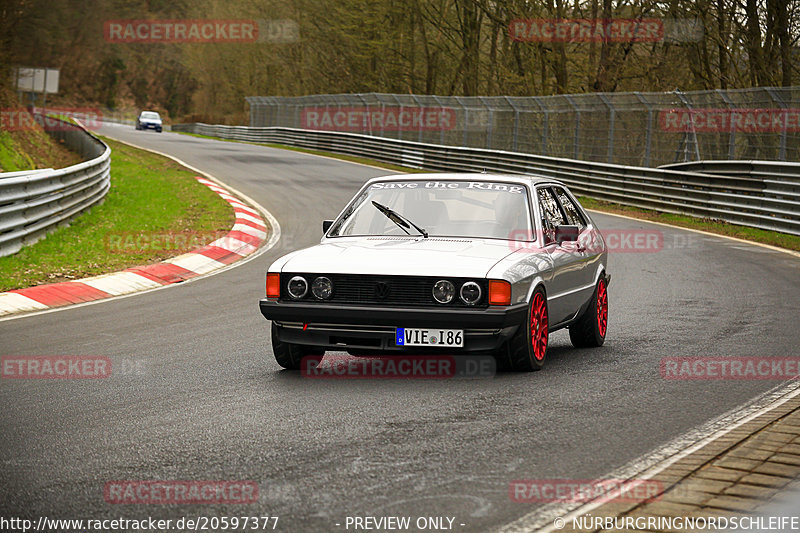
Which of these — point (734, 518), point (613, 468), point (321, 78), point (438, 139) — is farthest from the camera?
point (321, 78)

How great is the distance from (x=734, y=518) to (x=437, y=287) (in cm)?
314

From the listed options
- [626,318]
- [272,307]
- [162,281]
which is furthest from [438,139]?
[272,307]

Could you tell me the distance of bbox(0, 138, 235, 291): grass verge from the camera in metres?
13.0

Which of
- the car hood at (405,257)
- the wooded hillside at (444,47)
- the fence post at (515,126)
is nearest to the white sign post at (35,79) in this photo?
the wooded hillside at (444,47)

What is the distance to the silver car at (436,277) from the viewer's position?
6.95 m

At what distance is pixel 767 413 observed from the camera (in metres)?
6.27

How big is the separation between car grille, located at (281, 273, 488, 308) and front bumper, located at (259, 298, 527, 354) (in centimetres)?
7

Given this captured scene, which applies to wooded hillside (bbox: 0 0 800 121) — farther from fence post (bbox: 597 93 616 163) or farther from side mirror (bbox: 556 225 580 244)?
side mirror (bbox: 556 225 580 244)

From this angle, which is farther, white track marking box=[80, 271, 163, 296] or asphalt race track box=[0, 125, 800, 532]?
white track marking box=[80, 271, 163, 296]

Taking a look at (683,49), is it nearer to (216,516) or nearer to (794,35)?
(794,35)

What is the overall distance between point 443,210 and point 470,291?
1.35m

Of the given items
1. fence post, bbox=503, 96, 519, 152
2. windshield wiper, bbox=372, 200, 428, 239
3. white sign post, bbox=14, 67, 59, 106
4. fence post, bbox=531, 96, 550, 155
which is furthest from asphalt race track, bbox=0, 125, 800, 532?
white sign post, bbox=14, 67, 59, 106

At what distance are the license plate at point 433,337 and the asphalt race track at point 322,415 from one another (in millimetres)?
281

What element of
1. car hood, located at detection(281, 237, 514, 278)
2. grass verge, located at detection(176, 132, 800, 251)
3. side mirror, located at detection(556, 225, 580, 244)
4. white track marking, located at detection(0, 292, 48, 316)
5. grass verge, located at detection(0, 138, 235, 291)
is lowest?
white track marking, located at detection(0, 292, 48, 316)
